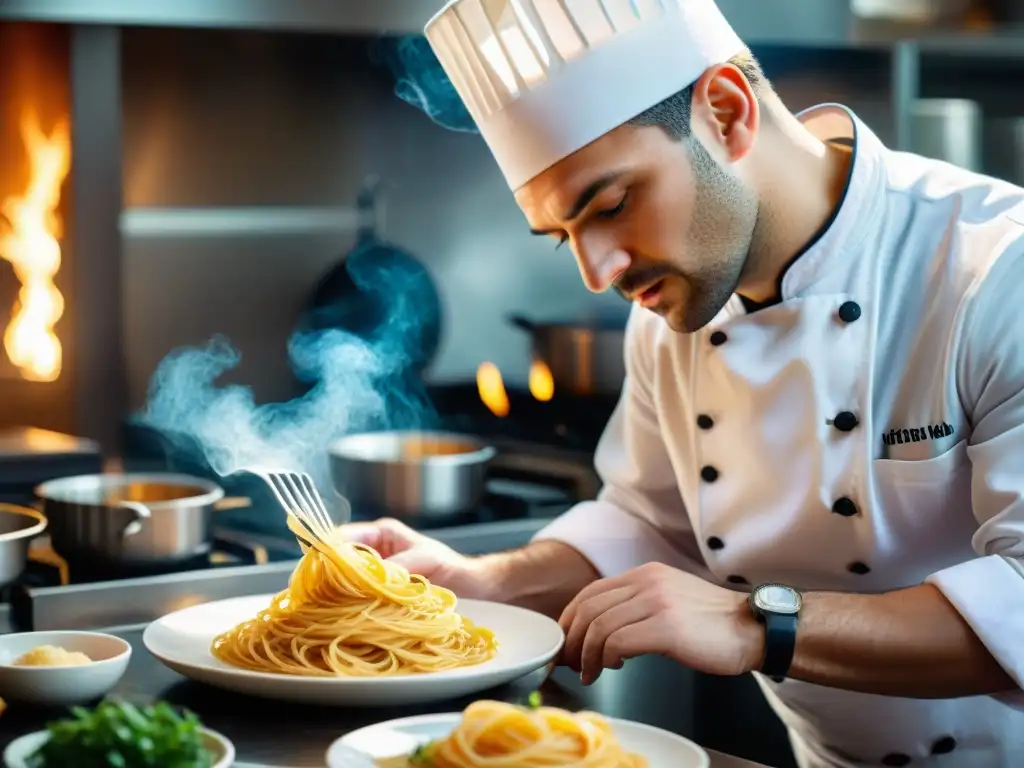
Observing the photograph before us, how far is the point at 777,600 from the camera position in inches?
74.4

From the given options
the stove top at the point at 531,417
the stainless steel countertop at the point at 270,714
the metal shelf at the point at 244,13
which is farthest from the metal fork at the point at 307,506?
the stove top at the point at 531,417

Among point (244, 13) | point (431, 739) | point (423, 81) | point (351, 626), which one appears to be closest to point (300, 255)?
point (423, 81)

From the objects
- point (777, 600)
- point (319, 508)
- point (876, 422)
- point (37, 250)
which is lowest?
point (777, 600)

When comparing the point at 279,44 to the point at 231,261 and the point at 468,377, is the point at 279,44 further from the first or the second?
the point at 468,377

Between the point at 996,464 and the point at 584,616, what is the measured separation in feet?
1.82

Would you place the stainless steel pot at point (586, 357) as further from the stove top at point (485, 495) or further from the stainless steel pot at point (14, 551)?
the stainless steel pot at point (14, 551)

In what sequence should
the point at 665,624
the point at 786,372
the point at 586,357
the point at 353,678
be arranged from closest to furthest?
1. the point at 353,678
2. the point at 665,624
3. the point at 786,372
4. the point at 586,357

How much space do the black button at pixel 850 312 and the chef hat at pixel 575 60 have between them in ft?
1.22

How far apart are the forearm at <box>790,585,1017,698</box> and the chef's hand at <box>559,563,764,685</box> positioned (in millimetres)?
83

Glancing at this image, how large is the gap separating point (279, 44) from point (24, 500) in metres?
1.29

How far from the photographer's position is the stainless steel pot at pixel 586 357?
141 inches

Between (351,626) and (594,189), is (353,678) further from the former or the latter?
(594,189)

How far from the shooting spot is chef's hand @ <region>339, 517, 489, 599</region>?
7.36 ft

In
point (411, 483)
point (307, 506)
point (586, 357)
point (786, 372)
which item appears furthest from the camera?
point (586, 357)
